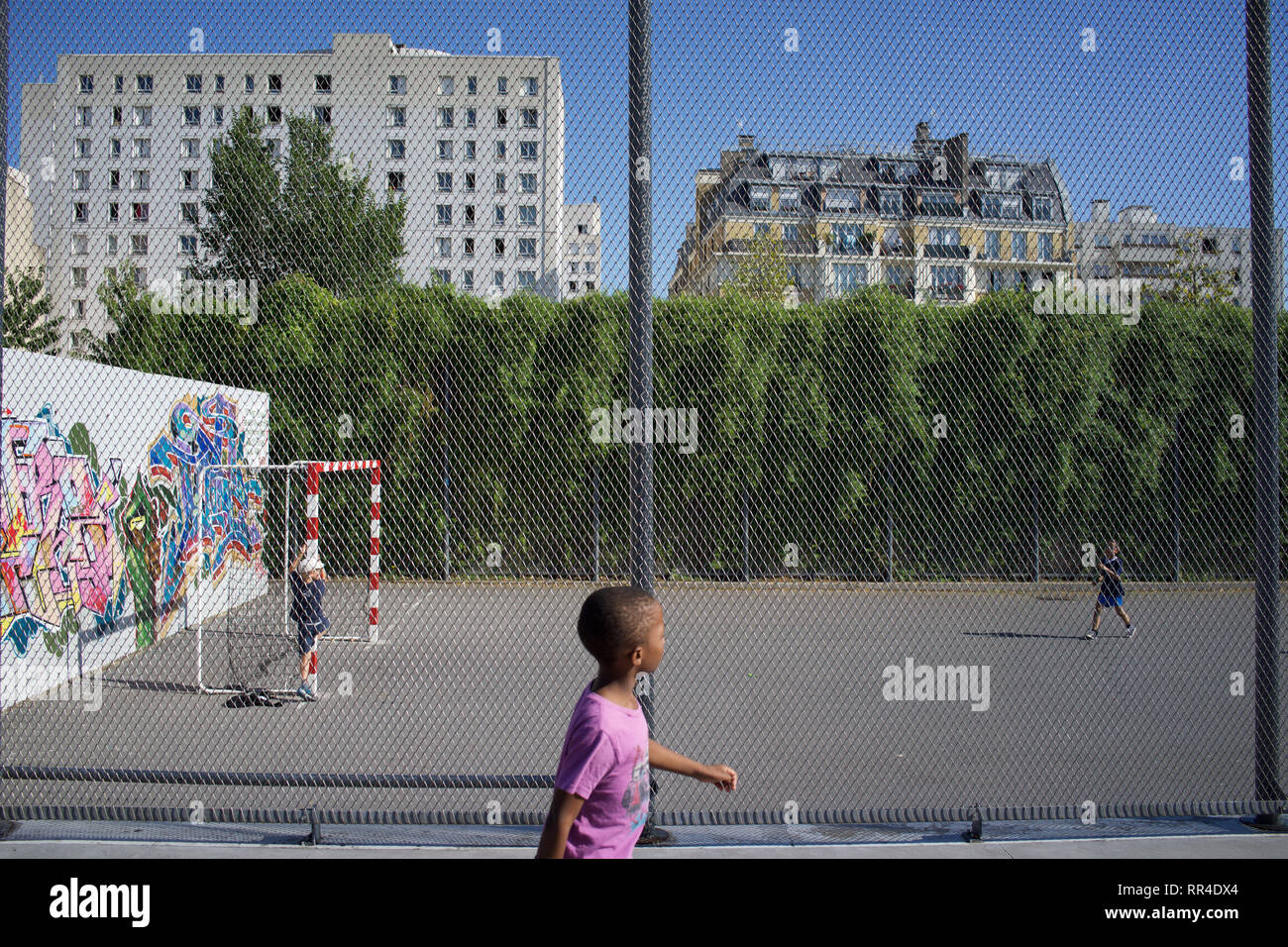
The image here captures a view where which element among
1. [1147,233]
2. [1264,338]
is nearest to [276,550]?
[1147,233]

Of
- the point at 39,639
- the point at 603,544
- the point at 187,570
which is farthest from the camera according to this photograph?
the point at 603,544

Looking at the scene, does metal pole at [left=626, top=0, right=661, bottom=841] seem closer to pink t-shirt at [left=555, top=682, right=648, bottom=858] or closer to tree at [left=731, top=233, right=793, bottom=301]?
tree at [left=731, top=233, right=793, bottom=301]

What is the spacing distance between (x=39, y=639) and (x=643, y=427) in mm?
6805

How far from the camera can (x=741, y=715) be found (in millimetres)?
7828

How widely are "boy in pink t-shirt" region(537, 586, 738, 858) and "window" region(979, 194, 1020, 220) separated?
3.65 m

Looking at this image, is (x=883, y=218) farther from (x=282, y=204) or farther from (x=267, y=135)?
(x=267, y=135)

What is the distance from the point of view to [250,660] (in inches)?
376

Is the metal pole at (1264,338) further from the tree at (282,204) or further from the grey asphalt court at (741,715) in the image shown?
the tree at (282,204)

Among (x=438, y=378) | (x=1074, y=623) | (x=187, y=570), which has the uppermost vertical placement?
(x=438, y=378)

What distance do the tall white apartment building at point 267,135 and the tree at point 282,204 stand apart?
0.34 feet

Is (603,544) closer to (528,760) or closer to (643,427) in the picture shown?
(528,760)

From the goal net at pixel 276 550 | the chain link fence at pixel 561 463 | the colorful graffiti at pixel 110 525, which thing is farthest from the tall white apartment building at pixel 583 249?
the goal net at pixel 276 550

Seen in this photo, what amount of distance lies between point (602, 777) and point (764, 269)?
11.5 ft
